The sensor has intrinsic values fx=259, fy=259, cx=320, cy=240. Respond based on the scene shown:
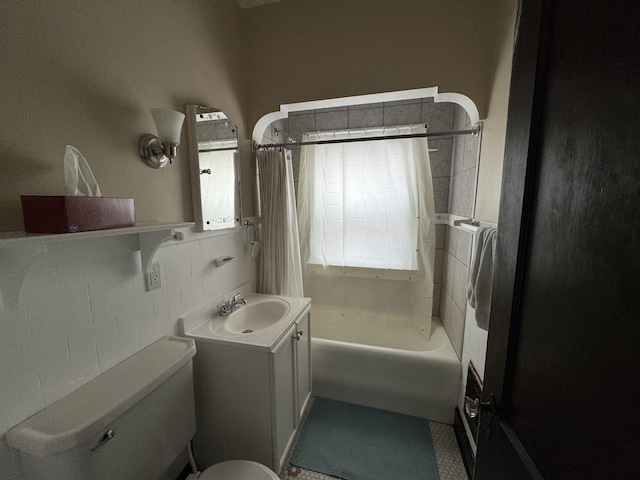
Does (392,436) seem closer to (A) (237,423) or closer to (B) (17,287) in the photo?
(A) (237,423)

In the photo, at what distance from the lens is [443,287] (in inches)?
94.0

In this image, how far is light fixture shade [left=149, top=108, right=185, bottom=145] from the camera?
1089 millimetres

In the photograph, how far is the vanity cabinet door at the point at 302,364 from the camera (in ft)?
5.22

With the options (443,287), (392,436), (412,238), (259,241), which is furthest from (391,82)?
(392,436)

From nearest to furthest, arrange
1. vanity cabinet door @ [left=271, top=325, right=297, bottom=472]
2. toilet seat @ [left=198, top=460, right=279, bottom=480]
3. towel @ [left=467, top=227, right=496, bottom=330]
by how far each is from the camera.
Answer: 1. toilet seat @ [left=198, top=460, right=279, bottom=480]
2. towel @ [left=467, top=227, right=496, bottom=330]
3. vanity cabinet door @ [left=271, top=325, right=297, bottom=472]

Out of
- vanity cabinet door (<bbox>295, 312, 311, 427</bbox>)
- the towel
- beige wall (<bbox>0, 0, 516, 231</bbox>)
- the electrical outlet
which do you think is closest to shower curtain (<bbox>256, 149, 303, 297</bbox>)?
beige wall (<bbox>0, 0, 516, 231</bbox>)

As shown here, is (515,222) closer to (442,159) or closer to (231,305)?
(231,305)

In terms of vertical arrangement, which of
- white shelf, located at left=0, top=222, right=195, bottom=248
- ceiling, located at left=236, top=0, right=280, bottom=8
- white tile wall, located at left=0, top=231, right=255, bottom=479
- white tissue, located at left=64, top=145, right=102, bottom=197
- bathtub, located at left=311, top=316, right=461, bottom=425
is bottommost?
bathtub, located at left=311, top=316, right=461, bottom=425

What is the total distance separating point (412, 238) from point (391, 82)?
1245 mm

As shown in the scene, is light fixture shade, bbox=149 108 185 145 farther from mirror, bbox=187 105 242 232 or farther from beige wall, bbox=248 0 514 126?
beige wall, bbox=248 0 514 126

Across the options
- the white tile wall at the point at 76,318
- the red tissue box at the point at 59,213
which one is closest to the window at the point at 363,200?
the white tile wall at the point at 76,318

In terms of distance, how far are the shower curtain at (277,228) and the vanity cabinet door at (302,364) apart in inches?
14.0

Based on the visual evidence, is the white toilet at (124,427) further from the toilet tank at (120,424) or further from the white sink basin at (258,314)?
the white sink basin at (258,314)

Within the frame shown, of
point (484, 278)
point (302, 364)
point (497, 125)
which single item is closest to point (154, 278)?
point (302, 364)
